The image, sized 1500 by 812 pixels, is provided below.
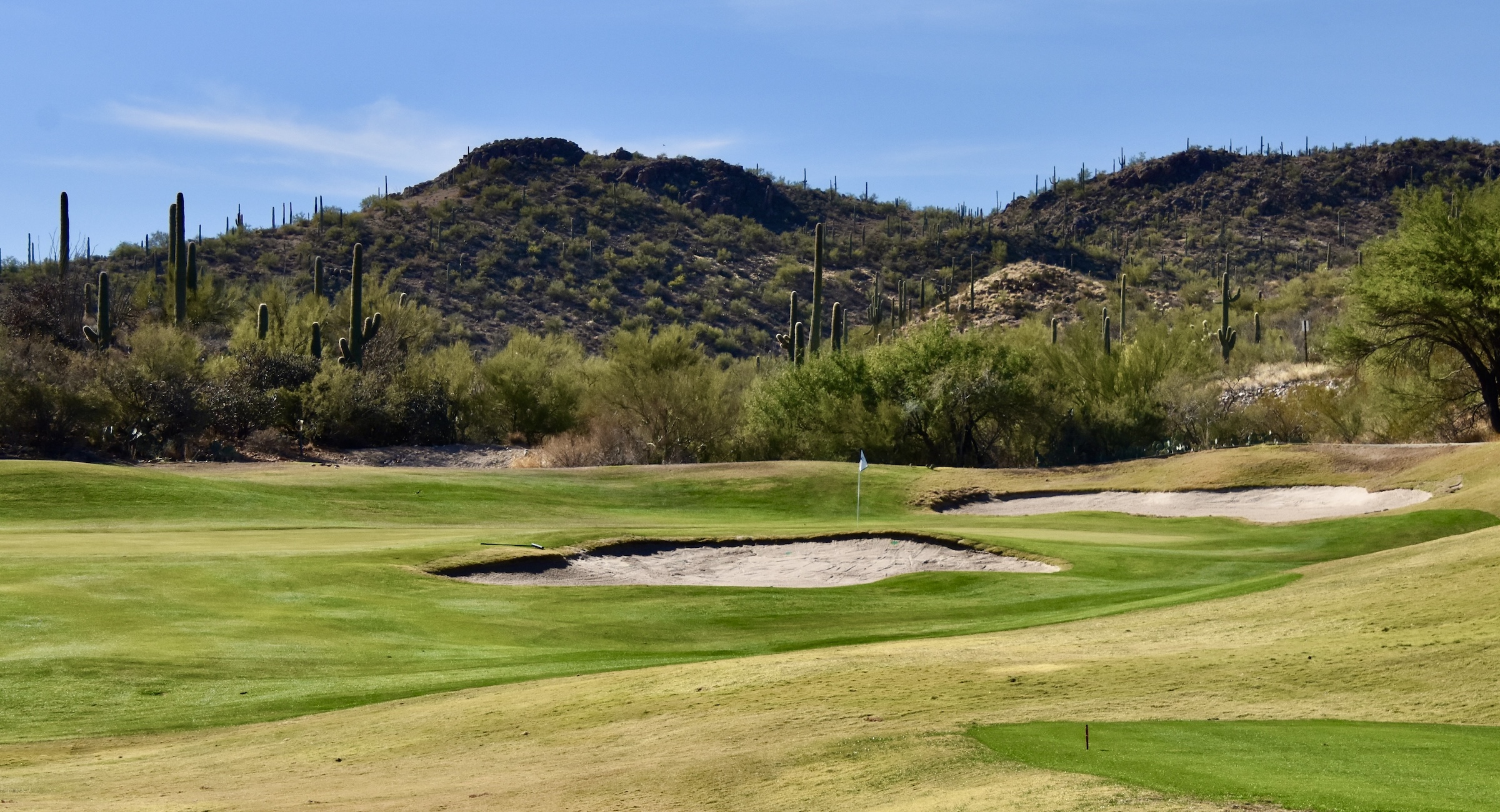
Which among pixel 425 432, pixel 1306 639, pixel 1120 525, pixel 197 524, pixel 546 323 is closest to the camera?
pixel 1306 639

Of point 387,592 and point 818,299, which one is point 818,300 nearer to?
point 818,299

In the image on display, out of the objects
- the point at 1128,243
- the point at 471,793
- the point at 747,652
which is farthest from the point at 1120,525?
the point at 1128,243

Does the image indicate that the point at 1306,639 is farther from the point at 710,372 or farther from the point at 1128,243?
the point at 1128,243

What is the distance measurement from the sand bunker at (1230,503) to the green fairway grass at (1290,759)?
22951 millimetres

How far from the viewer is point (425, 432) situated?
53.1m

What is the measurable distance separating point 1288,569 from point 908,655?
11.1m

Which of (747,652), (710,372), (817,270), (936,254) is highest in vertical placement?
(936,254)

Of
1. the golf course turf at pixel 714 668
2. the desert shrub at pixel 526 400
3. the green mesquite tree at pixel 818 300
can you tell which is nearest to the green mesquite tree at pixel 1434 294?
the golf course turf at pixel 714 668

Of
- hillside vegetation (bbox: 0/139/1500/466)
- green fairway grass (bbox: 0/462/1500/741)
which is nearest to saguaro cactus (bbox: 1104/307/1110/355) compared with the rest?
hillside vegetation (bbox: 0/139/1500/466)

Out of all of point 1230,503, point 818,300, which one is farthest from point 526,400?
point 1230,503

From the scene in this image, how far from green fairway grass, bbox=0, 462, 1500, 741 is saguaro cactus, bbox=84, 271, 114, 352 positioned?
1571cm

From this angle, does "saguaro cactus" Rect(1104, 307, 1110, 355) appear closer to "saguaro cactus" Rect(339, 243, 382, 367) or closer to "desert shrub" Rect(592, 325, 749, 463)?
"desert shrub" Rect(592, 325, 749, 463)

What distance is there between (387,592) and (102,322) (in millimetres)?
35275

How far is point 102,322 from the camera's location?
5009cm
